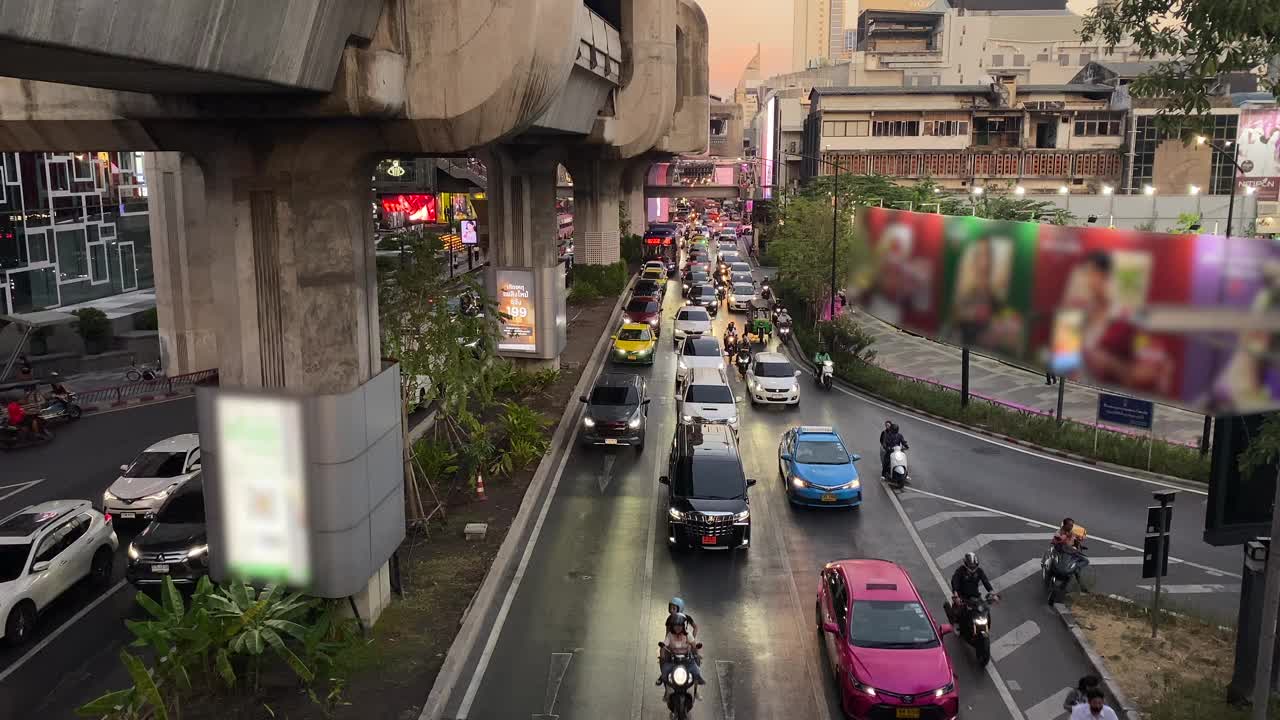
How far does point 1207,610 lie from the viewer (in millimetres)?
17672

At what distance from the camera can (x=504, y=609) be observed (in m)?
17.4

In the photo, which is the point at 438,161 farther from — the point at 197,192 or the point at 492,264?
the point at 492,264

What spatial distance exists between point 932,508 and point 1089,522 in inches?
132

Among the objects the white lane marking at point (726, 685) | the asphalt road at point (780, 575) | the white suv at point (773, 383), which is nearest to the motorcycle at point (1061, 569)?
the asphalt road at point (780, 575)

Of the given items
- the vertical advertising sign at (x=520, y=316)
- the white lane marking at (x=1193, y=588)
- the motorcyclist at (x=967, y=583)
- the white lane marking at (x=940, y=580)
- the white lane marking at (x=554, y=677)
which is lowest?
the white lane marking at (x=1193, y=588)

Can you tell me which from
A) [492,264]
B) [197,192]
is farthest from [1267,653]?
[197,192]

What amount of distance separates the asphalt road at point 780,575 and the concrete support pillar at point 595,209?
117 feet

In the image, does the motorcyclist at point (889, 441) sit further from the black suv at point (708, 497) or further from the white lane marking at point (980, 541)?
the black suv at point (708, 497)

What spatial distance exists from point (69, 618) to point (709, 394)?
17315 mm

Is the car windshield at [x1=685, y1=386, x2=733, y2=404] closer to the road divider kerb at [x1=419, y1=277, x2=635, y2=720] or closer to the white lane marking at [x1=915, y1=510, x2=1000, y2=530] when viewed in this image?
the road divider kerb at [x1=419, y1=277, x2=635, y2=720]

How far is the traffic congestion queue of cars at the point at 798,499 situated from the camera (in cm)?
1345

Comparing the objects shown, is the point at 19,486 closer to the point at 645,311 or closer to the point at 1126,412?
the point at 1126,412

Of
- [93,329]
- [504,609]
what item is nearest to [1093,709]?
[504,609]

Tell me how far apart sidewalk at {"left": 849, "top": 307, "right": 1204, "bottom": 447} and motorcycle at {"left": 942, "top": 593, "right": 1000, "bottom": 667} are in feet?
56.8
